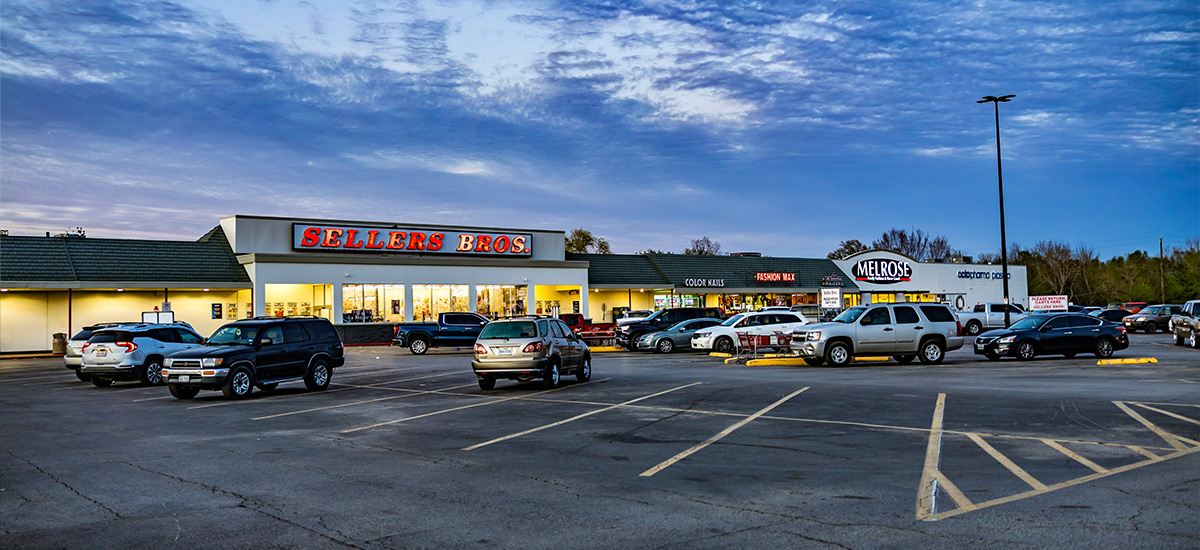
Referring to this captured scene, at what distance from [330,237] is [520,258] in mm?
11785

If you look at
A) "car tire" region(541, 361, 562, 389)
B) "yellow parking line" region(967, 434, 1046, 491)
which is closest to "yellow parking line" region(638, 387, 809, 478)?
"yellow parking line" region(967, 434, 1046, 491)

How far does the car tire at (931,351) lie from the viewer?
25.3m

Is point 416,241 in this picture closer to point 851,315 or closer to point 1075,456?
point 851,315

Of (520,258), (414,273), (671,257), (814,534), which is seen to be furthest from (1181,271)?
(814,534)

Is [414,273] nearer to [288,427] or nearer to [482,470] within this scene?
[288,427]

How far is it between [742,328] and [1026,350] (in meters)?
9.57

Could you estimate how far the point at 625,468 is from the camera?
9.74 m

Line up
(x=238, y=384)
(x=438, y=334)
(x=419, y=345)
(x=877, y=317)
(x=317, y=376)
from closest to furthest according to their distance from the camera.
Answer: (x=238, y=384)
(x=317, y=376)
(x=877, y=317)
(x=419, y=345)
(x=438, y=334)

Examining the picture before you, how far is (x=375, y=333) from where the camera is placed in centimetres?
4666

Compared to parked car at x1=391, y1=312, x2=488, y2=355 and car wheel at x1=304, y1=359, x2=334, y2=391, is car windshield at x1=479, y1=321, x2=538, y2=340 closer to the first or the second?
car wheel at x1=304, y1=359, x2=334, y2=391

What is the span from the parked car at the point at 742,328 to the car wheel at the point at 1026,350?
7.27 meters

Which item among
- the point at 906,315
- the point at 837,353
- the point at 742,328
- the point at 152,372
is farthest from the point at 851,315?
the point at 152,372

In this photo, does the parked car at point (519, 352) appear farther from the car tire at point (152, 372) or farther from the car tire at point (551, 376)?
the car tire at point (152, 372)

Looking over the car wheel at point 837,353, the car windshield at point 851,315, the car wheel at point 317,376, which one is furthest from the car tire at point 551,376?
the car windshield at point 851,315
